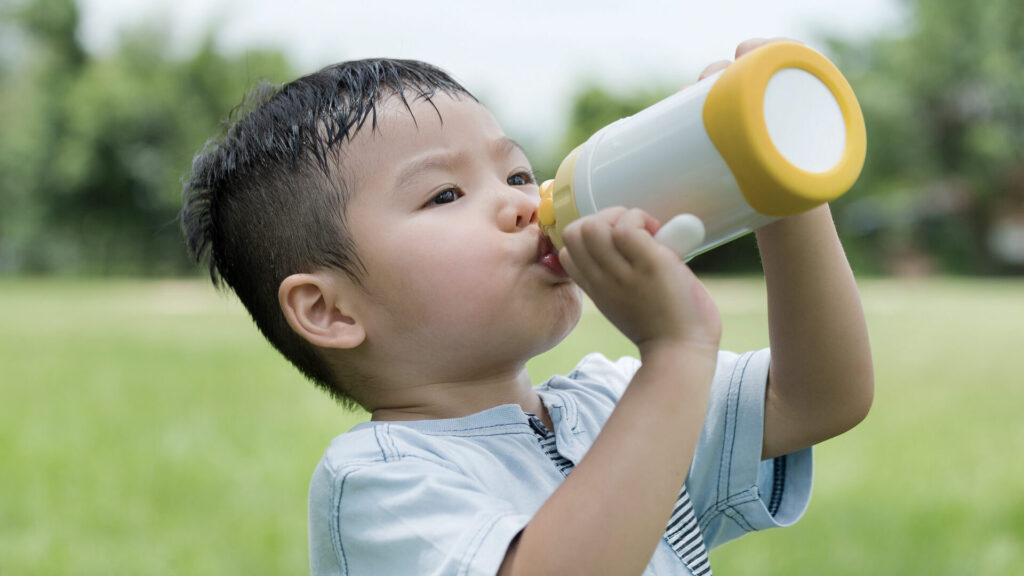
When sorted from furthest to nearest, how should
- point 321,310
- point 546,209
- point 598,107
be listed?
point 598,107 → point 321,310 → point 546,209

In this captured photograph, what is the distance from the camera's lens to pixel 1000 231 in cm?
1914

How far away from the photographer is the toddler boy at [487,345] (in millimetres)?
855

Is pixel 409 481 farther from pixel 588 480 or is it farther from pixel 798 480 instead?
pixel 798 480

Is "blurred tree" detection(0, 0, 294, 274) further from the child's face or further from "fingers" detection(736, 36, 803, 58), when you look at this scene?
"fingers" detection(736, 36, 803, 58)

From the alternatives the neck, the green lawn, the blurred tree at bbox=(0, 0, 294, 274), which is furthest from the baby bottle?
the blurred tree at bbox=(0, 0, 294, 274)

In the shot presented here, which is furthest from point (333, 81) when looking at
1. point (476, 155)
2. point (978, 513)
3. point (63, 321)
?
point (63, 321)

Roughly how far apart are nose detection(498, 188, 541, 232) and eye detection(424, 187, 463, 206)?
0.05m

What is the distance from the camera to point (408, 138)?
1.08 m

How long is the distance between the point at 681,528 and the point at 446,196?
17.1 inches

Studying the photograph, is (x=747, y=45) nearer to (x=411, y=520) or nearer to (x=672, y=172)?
(x=672, y=172)

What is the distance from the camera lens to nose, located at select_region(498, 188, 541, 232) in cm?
103

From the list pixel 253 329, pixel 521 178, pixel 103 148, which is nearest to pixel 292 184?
pixel 521 178

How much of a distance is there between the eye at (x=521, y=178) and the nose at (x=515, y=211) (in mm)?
68

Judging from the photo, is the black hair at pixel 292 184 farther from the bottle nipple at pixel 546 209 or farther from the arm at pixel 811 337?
the arm at pixel 811 337
